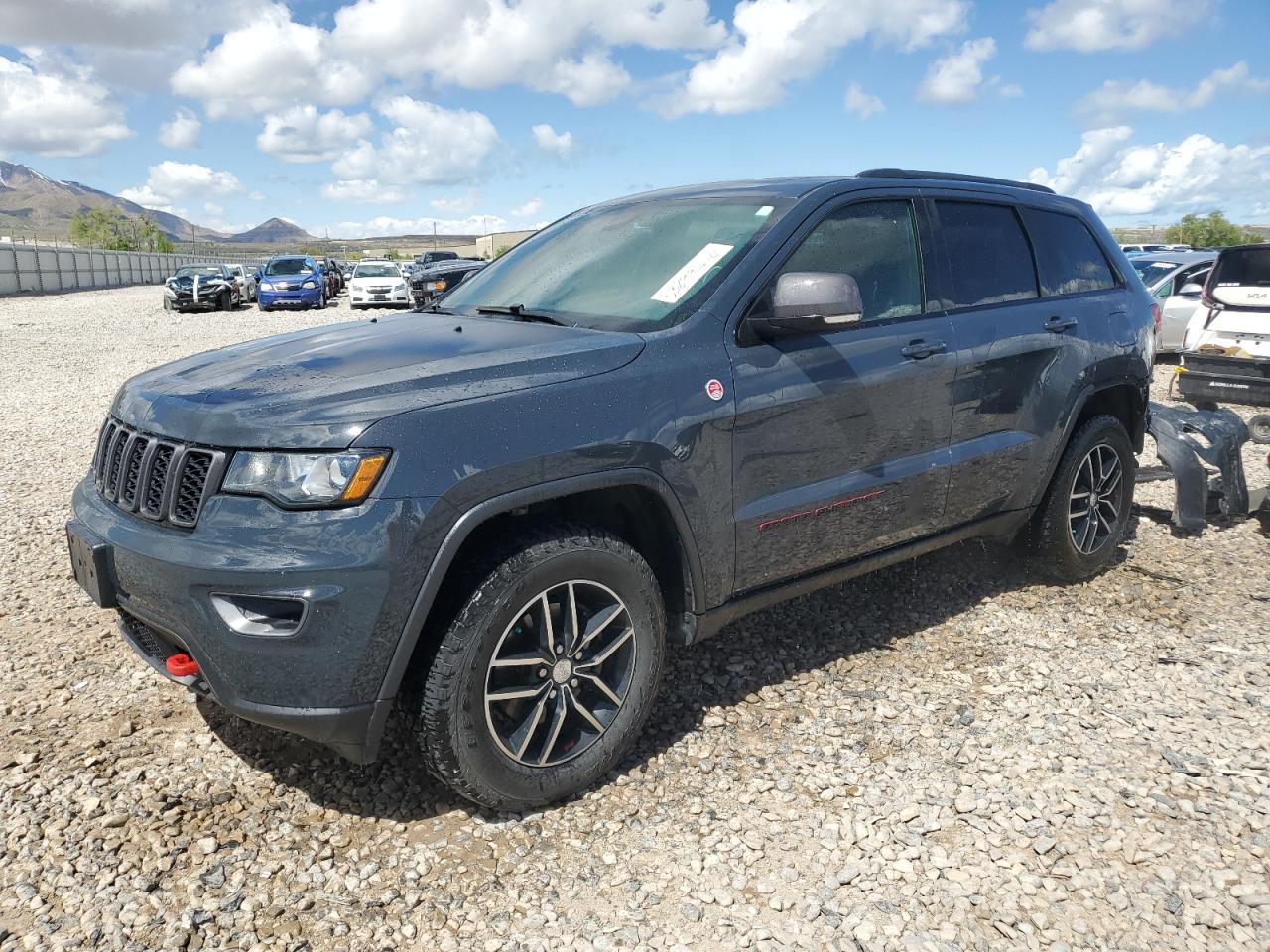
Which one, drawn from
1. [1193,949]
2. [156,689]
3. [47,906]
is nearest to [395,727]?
[156,689]

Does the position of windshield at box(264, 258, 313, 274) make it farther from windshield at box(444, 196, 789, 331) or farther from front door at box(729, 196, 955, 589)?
front door at box(729, 196, 955, 589)

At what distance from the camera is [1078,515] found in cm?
485

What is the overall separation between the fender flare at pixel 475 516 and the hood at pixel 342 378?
0.30 m

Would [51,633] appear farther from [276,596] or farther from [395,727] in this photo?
[276,596]

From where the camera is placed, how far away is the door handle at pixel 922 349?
3.76 metres

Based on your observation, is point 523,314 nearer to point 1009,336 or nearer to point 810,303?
point 810,303

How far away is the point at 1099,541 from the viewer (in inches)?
198

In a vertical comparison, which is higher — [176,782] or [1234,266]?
[1234,266]

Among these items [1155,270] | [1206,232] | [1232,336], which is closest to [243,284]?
[1155,270]

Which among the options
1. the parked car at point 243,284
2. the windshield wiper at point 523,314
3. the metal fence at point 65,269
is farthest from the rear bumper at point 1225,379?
the metal fence at point 65,269

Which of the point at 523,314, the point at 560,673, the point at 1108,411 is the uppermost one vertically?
the point at 523,314

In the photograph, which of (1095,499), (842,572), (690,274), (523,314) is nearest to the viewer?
(690,274)

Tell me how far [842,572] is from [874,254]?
124cm

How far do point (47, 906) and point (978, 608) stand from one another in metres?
3.87
